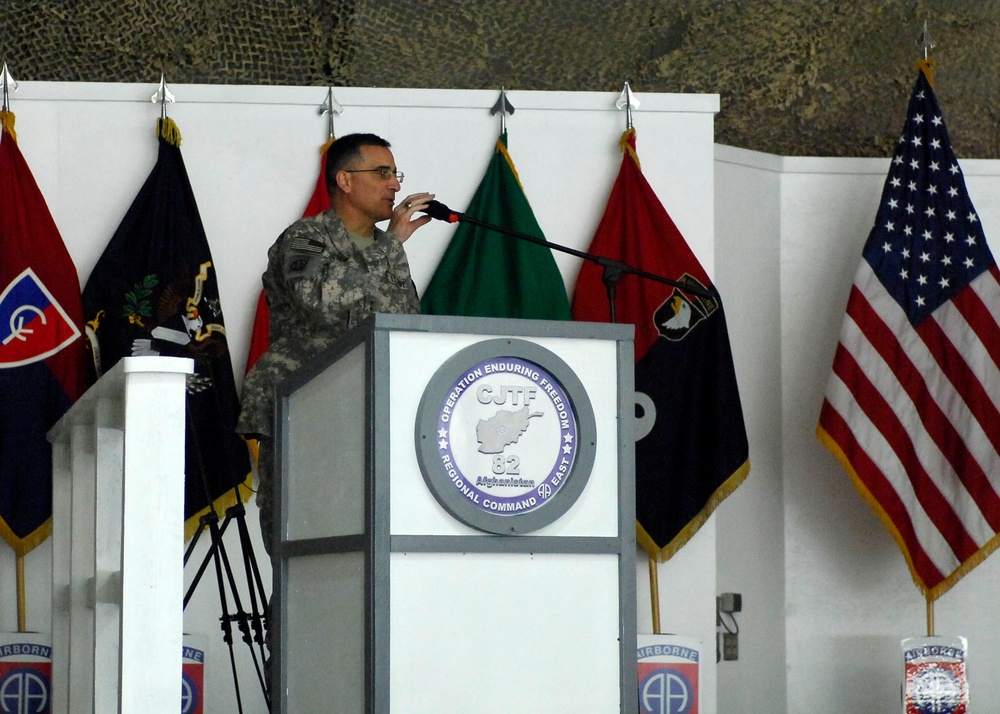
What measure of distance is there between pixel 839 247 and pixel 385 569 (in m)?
3.37

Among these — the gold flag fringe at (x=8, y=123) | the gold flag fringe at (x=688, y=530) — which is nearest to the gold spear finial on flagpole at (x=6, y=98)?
the gold flag fringe at (x=8, y=123)

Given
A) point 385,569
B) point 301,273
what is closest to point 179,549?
point 385,569

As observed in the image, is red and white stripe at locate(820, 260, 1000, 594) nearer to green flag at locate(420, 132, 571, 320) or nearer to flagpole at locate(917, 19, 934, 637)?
flagpole at locate(917, 19, 934, 637)

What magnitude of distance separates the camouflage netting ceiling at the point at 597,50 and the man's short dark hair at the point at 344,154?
1898mm

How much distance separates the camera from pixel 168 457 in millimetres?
1848

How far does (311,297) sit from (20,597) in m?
1.82

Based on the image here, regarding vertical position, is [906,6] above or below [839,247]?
above

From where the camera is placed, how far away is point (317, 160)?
13.6 ft

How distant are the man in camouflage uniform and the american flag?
6.64 ft

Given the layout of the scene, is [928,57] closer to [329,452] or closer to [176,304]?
[176,304]

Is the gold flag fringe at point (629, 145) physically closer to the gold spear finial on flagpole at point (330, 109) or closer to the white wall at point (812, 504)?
the white wall at point (812, 504)

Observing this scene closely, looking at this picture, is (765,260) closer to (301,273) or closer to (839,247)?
(839,247)

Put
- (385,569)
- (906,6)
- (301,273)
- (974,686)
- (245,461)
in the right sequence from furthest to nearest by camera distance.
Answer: (906,6) → (974,686) → (245,461) → (301,273) → (385,569)

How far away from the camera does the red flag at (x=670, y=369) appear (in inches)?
159
